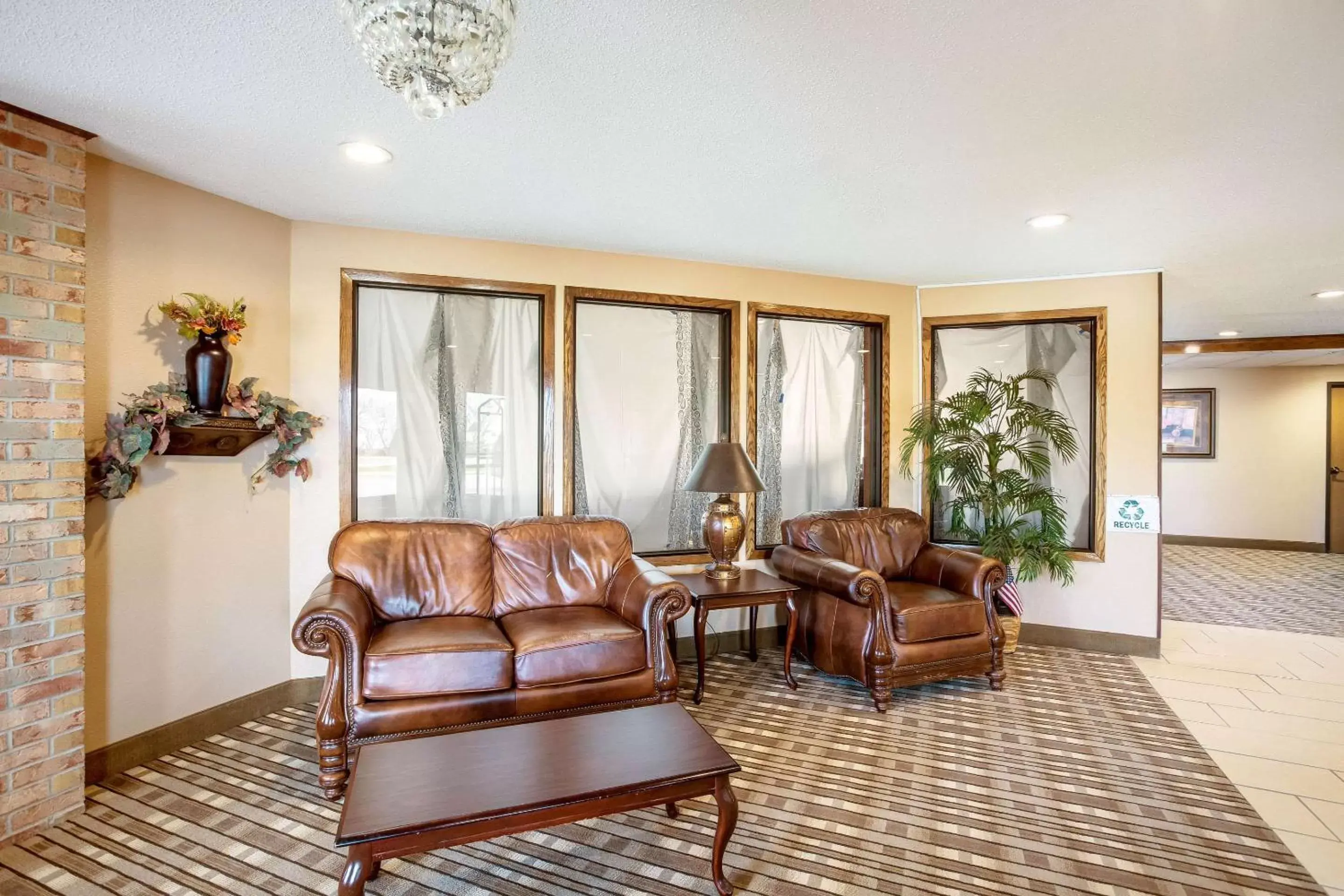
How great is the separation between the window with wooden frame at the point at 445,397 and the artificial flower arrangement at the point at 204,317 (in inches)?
26.1

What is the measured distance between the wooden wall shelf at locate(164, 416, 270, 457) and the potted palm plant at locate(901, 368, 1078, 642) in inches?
156

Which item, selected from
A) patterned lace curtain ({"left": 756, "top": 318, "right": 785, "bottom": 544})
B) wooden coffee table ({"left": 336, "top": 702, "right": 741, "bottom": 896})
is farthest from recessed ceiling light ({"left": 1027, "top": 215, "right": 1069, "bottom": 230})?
wooden coffee table ({"left": 336, "top": 702, "right": 741, "bottom": 896})

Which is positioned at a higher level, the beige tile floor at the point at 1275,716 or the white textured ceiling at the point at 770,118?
the white textured ceiling at the point at 770,118

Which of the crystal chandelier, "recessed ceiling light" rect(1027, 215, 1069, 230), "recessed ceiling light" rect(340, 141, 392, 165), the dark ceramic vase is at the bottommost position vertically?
the dark ceramic vase

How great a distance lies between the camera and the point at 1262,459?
8.30 m

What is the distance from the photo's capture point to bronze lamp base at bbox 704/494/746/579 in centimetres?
385

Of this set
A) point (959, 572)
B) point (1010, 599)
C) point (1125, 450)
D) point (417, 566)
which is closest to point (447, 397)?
point (417, 566)

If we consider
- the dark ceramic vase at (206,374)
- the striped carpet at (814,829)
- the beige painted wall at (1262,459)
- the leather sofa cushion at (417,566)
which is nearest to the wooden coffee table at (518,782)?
the striped carpet at (814,829)

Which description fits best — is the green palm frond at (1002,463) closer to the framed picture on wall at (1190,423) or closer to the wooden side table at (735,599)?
the wooden side table at (735,599)

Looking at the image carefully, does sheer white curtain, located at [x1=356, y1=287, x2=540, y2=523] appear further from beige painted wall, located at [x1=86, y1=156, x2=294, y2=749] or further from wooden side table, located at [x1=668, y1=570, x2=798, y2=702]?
wooden side table, located at [x1=668, y1=570, x2=798, y2=702]

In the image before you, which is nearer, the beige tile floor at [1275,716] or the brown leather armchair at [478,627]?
the beige tile floor at [1275,716]

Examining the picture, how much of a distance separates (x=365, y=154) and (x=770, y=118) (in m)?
1.61

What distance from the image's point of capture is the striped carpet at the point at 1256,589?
5297 millimetres

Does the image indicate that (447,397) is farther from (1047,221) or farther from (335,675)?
A: (1047,221)
